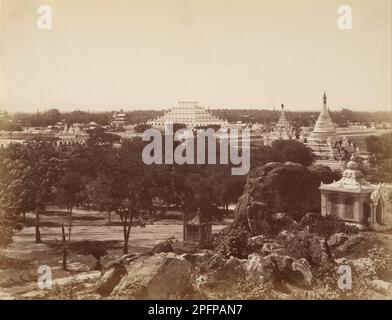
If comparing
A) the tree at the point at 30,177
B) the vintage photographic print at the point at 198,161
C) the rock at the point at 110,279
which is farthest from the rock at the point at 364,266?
the tree at the point at 30,177

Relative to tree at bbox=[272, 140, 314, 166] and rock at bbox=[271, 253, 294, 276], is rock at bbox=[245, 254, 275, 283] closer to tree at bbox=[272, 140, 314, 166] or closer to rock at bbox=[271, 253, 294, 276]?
rock at bbox=[271, 253, 294, 276]

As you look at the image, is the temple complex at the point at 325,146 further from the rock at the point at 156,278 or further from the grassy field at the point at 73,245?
the rock at the point at 156,278

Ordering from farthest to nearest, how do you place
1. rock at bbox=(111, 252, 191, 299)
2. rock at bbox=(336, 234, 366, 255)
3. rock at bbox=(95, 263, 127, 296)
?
rock at bbox=(336, 234, 366, 255) < rock at bbox=(95, 263, 127, 296) < rock at bbox=(111, 252, 191, 299)

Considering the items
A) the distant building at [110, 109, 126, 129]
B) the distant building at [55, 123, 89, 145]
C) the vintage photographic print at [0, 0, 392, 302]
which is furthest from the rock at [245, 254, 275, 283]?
the distant building at [55, 123, 89, 145]

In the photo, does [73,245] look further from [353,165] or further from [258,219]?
[353,165]

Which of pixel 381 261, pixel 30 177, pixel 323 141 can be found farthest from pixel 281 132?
pixel 30 177

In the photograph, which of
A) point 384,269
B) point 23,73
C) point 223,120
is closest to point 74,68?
point 23,73

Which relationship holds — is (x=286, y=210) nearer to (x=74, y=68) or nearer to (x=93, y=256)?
(x=93, y=256)
